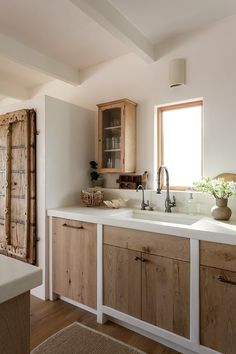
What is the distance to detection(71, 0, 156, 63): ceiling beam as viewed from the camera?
1.76m

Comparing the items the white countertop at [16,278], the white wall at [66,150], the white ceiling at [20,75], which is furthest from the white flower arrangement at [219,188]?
the white ceiling at [20,75]

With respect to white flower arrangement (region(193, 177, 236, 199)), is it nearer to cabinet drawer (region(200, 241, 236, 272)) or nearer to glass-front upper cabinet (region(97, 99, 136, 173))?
cabinet drawer (region(200, 241, 236, 272))

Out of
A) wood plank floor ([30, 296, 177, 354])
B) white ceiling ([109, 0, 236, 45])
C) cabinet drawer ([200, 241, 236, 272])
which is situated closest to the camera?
cabinet drawer ([200, 241, 236, 272])

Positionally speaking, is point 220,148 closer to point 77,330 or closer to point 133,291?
point 133,291

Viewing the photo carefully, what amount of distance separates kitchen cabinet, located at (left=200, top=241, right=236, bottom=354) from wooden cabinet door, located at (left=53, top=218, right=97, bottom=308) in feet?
2.93

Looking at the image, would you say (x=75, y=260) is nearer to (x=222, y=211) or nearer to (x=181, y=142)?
(x=222, y=211)

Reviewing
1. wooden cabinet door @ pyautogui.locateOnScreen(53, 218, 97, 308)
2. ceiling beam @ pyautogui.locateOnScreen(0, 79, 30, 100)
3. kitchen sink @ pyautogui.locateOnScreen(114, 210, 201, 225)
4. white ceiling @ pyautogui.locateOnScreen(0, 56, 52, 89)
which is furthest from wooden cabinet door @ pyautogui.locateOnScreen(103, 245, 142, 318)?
ceiling beam @ pyautogui.locateOnScreen(0, 79, 30, 100)

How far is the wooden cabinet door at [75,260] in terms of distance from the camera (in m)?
1.99

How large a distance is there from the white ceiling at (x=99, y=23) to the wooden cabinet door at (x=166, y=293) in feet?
6.49

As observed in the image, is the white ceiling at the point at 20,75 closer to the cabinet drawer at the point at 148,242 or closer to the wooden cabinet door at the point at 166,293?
the cabinet drawer at the point at 148,242

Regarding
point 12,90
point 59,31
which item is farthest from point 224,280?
point 12,90

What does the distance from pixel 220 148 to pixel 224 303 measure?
128 centimetres

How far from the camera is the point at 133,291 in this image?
5.78 ft

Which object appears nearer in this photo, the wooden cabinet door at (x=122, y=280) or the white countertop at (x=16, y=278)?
the white countertop at (x=16, y=278)
